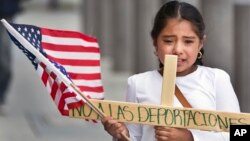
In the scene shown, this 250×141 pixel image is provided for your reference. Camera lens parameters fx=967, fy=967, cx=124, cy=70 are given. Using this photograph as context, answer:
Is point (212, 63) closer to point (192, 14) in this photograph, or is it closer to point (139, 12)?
point (192, 14)

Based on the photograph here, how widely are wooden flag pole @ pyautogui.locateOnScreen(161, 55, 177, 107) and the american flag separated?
371 millimetres

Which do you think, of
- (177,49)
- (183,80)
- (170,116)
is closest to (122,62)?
(183,80)

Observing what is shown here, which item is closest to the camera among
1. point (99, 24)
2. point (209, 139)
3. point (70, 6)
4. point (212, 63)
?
point (209, 139)

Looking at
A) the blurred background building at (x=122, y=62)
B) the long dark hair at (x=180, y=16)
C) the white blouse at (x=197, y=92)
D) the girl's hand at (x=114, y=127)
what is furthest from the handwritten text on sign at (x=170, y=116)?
the blurred background building at (x=122, y=62)

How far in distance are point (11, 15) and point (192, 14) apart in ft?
26.5

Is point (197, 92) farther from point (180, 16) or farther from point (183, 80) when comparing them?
point (180, 16)

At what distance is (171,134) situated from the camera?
13.6ft

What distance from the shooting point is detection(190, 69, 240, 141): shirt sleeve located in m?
4.26

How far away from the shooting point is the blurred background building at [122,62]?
1068 cm

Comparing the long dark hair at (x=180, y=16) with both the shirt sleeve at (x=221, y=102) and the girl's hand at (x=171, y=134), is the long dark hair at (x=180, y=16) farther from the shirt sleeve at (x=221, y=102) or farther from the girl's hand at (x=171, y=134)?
the girl's hand at (x=171, y=134)

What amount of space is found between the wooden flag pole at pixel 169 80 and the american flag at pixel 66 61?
14.6 inches

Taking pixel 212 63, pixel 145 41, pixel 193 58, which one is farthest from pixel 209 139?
pixel 145 41

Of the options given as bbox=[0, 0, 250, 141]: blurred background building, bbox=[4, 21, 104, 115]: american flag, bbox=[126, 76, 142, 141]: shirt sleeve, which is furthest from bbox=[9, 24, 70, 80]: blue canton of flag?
bbox=[0, 0, 250, 141]: blurred background building

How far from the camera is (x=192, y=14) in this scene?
4.40 meters
